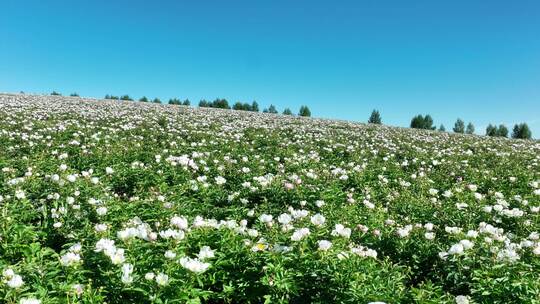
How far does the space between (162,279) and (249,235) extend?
1422 millimetres

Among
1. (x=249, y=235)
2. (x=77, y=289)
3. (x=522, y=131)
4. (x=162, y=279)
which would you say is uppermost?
(x=522, y=131)

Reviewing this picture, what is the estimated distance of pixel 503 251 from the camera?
4.26 m

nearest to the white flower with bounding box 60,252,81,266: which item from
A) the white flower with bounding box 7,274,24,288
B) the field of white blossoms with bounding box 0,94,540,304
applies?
the field of white blossoms with bounding box 0,94,540,304

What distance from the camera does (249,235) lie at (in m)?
4.61

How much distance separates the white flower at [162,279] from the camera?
131 inches

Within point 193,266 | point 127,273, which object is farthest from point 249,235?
point 127,273

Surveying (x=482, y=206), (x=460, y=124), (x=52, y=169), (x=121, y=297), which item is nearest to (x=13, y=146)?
(x=52, y=169)

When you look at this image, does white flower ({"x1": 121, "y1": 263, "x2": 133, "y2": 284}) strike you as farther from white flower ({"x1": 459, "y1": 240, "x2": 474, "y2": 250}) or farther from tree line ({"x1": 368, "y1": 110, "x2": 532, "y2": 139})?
tree line ({"x1": 368, "y1": 110, "x2": 532, "y2": 139})

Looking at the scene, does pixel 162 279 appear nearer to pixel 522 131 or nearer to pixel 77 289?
pixel 77 289

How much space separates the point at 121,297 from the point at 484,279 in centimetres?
328

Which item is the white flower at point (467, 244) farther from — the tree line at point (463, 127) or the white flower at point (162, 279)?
the tree line at point (463, 127)

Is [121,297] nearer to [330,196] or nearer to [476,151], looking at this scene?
[330,196]

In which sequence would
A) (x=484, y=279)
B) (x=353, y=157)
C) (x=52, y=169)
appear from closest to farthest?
(x=484, y=279)
(x=52, y=169)
(x=353, y=157)

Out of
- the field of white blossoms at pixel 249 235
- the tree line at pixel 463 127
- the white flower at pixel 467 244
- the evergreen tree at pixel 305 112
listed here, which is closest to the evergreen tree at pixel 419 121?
the tree line at pixel 463 127
